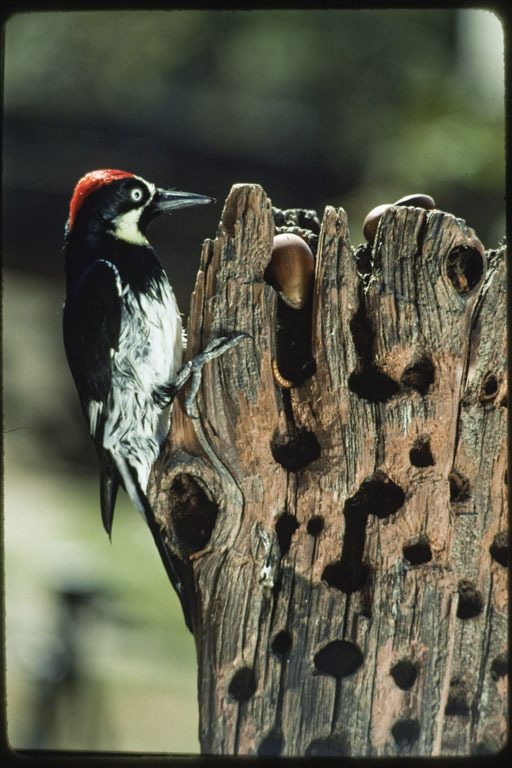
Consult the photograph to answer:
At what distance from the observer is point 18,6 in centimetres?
129

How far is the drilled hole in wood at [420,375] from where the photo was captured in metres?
1.24

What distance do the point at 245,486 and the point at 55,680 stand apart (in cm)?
181

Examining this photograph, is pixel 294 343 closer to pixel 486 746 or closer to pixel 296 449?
pixel 296 449

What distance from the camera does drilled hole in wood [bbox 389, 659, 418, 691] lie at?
48.7 inches

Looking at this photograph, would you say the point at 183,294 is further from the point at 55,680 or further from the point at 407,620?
the point at 407,620

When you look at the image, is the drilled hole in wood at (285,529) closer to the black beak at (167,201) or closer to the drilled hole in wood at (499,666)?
the drilled hole in wood at (499,666)

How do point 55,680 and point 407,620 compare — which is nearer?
point 407,620

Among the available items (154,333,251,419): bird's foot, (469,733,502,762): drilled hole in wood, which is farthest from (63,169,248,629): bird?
(469,733,502,762): drilled hole in wood

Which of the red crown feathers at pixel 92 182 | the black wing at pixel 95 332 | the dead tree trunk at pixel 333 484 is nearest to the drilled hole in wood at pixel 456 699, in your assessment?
the dead tree trunk at pixel 333 484

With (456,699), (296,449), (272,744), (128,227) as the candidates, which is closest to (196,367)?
(296,449)

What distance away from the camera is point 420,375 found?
1256 mm

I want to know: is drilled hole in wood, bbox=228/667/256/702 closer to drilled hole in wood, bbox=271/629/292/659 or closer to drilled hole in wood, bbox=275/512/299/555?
drilled hole in wood, bbox=271/629/292/659

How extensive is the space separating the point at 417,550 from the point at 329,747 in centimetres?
37

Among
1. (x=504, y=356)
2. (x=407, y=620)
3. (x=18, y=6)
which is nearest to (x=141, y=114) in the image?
(x=18, y=6)
